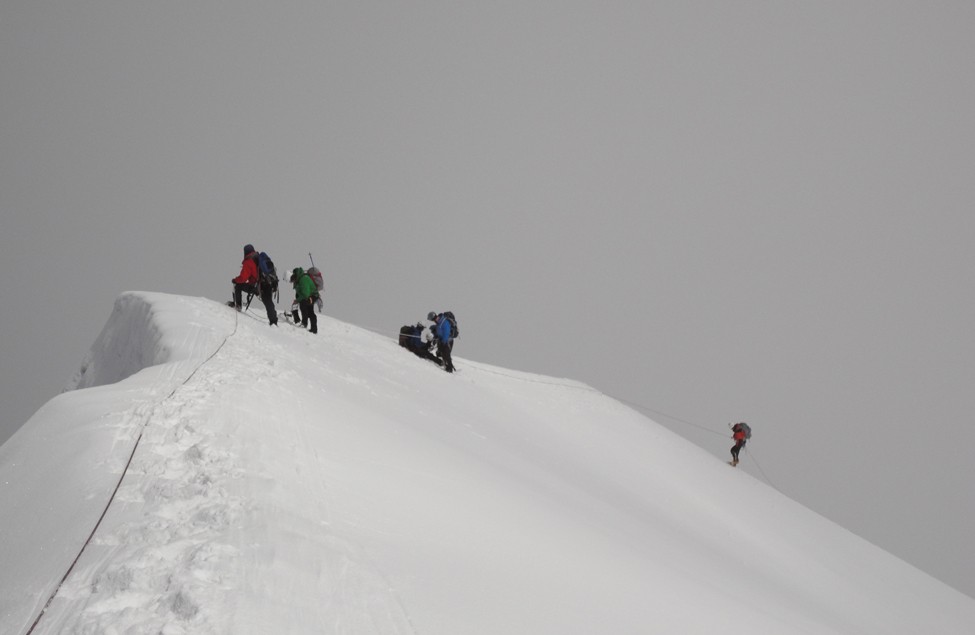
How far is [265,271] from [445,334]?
5393 millimetres

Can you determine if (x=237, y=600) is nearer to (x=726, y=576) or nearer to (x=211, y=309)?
(x=726, y=576)

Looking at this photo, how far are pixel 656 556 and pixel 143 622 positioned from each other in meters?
6.39

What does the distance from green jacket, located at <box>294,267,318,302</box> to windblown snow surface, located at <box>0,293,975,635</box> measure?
2243 millimetres

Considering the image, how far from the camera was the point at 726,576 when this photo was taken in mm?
9453

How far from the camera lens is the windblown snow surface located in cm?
341

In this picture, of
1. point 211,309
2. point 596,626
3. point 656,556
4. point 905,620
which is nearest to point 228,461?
point 596,626

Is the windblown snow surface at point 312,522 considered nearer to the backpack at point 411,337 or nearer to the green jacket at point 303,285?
A: the green jacket at point 303,285

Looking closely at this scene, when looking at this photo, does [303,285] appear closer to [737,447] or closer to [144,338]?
[144,338]

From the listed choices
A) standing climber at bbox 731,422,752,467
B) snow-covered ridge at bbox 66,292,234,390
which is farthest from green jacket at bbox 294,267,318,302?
standing climber at bbox 731,422,752,467

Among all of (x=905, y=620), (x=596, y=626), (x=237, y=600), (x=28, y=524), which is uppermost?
(x=905, y=620)

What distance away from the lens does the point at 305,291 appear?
15.1 m

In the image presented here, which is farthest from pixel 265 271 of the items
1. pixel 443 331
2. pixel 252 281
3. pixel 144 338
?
pixel 443 331

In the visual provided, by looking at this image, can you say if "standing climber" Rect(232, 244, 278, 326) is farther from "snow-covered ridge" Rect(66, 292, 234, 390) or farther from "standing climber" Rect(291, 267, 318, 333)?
"snow-covered ridge" Rect(66, 292, 234, 390)

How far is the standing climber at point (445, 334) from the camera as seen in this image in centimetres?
1800
